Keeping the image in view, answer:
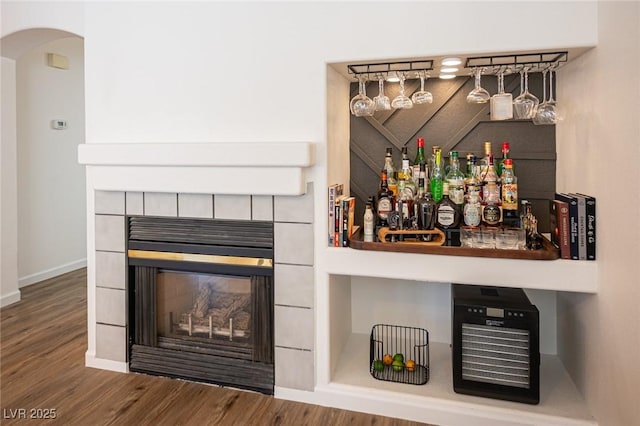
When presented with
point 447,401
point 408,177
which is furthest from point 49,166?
point 447,401

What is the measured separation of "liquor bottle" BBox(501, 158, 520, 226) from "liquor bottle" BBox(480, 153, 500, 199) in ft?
0.15

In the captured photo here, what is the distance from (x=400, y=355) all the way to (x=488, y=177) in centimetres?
109

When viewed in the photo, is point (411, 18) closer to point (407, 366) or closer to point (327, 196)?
point (327, 196)

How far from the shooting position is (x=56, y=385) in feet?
8.05

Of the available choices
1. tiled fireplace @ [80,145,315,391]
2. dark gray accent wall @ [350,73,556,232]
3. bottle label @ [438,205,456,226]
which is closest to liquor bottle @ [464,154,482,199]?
bottle label @ [438,205,456,226]

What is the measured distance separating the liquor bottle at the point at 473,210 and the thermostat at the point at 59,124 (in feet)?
14.4

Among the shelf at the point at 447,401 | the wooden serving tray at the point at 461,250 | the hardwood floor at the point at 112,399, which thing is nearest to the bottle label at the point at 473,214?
the wooden serving tray at the point at 461,250

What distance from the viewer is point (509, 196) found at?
2.25 metres

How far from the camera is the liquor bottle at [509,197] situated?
224 centimetres

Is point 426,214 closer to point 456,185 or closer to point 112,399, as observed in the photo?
point 456,185

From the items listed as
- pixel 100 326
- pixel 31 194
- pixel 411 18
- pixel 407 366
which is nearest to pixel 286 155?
pixel 411 18

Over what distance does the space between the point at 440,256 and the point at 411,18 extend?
44.3 inches

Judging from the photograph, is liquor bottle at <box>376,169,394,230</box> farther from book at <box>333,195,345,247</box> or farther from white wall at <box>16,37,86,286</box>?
white wall at <box>16,37,86,286</box>

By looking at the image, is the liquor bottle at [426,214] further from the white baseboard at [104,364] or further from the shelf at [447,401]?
the white baseboard at [104,364]
